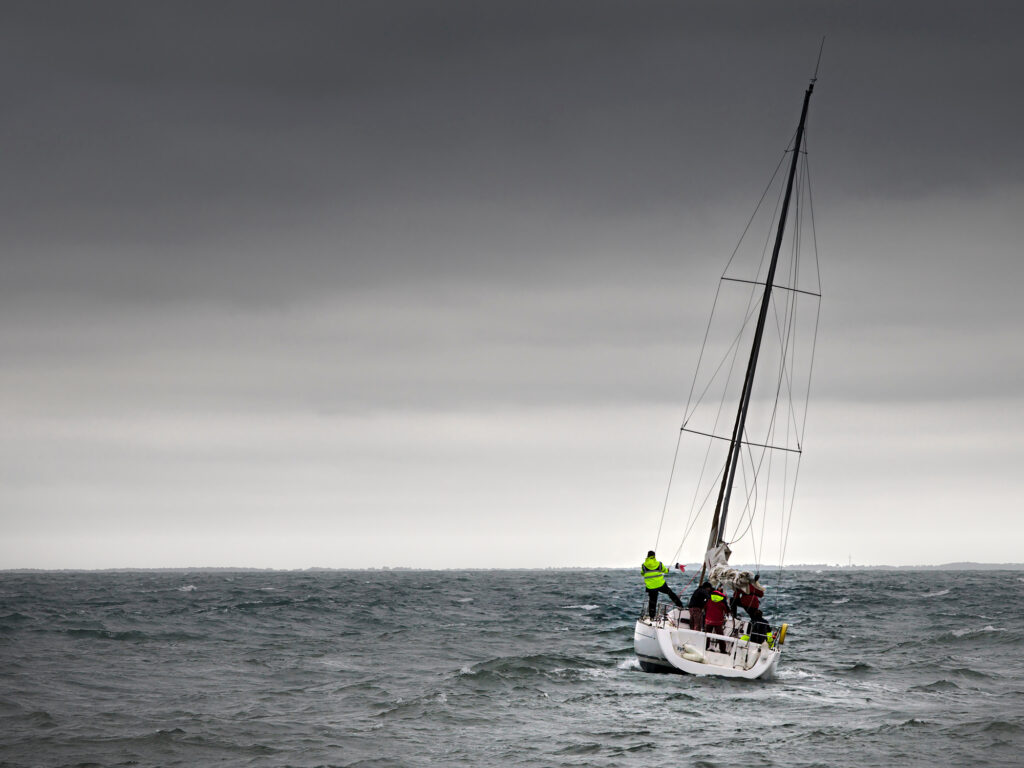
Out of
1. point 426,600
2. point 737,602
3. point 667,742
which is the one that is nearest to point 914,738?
point 667,742

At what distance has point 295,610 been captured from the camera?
57.3m

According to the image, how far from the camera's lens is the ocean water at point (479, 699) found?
19031 millimetres

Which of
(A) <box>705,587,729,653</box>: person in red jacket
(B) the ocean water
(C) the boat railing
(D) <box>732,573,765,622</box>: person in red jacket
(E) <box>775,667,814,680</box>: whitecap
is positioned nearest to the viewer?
(B) the ocean water

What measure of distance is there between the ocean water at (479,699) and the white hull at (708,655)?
1.14ft

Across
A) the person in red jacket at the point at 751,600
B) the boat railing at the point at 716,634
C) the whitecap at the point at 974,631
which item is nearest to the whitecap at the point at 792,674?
the boat railing at the point at 716,634

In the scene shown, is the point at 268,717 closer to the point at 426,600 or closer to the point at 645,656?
the point at 645,656

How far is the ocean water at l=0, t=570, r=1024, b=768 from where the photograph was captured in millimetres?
19031

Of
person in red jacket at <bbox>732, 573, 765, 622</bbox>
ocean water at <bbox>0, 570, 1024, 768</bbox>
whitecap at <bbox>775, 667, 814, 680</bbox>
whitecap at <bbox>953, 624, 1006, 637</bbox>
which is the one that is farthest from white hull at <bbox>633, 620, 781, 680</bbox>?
whitecap at <bbox>953, 624, 1006, 637</bbox>

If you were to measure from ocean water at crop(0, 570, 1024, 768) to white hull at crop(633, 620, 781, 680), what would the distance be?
35cm

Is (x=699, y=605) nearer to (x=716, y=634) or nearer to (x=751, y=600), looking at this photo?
(x=751, y=600)

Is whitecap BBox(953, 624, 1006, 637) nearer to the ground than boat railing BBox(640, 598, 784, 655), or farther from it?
nearer to the ground

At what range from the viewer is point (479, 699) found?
25.2m

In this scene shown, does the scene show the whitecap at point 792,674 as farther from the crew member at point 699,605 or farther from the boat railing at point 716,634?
the crew member at point 699,605

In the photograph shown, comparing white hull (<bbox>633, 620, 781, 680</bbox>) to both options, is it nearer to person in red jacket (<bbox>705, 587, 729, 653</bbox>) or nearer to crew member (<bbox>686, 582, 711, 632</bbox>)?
person in red jacket (<bbox>705, 587, 729, 653</bbox>)
